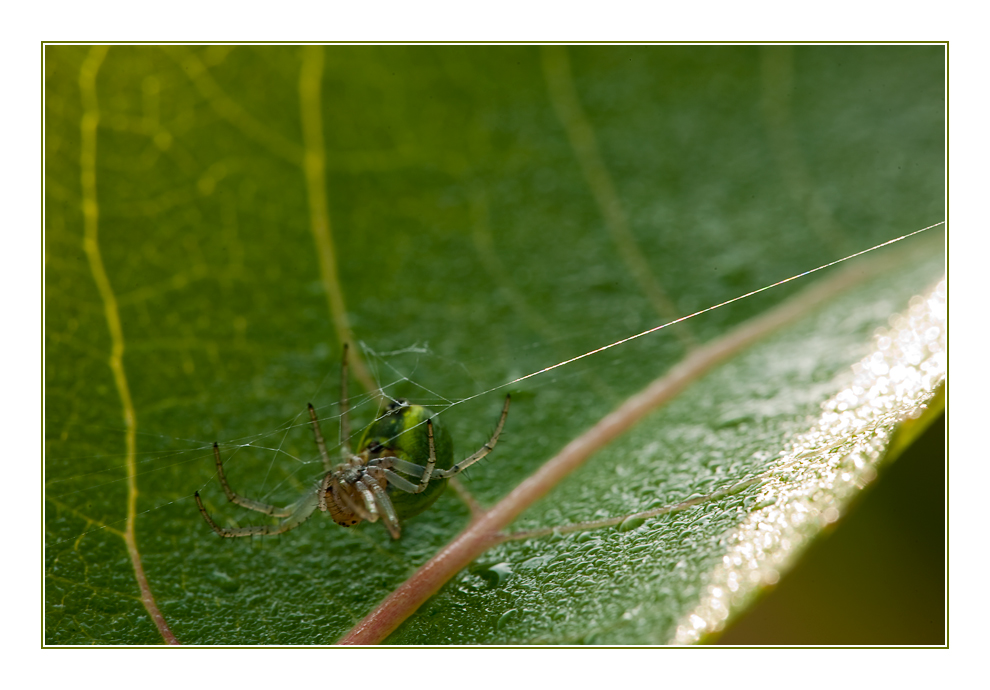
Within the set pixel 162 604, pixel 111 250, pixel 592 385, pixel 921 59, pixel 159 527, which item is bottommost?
pixel 162 604

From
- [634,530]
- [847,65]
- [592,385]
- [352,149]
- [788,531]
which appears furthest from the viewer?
[847,65]

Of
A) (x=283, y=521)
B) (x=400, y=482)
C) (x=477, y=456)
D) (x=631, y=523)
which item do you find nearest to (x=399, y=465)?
(x=400, y=482)

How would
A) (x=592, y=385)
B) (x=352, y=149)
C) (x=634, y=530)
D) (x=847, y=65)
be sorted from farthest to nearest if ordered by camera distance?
(x=847, y=65)
(x=352, y=149)
(x=592, y=385)
(x=634, y=530)

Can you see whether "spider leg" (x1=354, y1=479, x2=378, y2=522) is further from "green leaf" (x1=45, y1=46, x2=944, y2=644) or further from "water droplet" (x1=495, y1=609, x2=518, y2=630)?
"water droplet" (x1=495, y1=609, x2=518, y2=630)

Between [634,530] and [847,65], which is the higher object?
[847,65]

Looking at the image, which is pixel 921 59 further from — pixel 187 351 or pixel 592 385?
pixel 187 351

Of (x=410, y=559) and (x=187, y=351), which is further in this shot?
(x=187, y=351)

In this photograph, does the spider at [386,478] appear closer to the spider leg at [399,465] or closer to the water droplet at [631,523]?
the spider leg at [399,465]

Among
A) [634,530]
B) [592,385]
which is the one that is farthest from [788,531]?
[592,385]
